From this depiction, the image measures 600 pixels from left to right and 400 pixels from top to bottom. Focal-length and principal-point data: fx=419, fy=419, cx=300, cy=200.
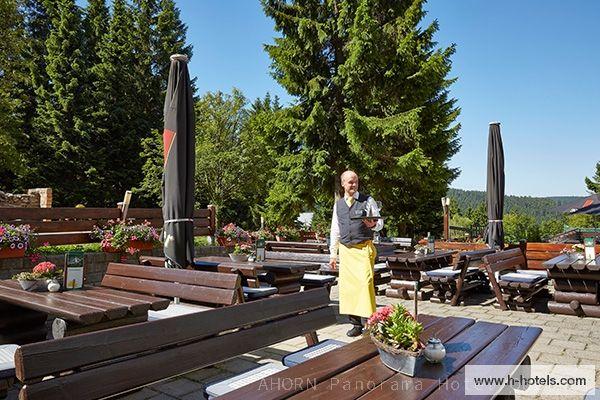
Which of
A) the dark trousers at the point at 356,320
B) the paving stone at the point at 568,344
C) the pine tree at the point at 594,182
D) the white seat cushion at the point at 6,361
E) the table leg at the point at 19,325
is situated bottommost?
the paving stone at the point at 568,344

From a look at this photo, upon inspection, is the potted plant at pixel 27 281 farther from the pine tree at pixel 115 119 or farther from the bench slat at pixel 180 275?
the pine tree at pixel 115 119

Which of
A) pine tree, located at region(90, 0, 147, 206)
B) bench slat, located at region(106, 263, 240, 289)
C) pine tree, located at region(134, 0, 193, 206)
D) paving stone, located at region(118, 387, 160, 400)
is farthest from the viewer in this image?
pine tree, located at region(134, 0, 193, 206)

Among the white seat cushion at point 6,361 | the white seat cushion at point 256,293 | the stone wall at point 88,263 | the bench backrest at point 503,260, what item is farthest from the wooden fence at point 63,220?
the bench backrest at point 503,260

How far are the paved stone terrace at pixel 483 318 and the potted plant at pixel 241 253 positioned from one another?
4.98 feet

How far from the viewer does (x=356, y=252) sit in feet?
15.7

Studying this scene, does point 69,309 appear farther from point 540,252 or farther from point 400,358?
point 540,252

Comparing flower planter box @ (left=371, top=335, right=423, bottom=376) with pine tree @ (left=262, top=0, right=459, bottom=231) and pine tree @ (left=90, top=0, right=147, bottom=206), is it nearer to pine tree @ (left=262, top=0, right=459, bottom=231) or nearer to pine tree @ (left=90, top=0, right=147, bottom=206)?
pine tree @ (left=262, top=0, right=459, bottom=231)

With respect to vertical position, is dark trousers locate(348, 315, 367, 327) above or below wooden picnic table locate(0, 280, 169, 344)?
below

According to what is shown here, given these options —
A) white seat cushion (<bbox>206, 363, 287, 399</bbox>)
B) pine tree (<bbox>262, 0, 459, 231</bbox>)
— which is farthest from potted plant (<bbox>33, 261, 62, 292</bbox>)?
pine tree (<bbox>262, 0, 459, 231</bbox>)

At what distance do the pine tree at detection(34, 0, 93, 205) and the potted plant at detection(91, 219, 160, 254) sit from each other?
17.2m

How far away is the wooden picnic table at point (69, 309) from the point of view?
3.05 m

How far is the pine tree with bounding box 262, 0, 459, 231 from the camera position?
15250 millimetres

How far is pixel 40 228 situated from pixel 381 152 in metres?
11.7

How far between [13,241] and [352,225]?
5.12 meters
